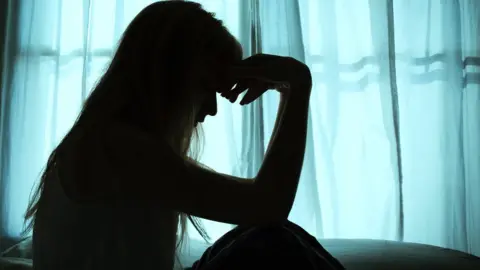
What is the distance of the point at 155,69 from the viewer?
2.24 feet

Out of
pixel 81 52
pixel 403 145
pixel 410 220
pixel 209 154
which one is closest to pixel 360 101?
pixel 403 145

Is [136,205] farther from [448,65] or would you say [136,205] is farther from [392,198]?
[448,65]

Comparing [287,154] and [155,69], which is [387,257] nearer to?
[287,154]

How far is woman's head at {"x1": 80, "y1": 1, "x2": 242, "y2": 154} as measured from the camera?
682mm

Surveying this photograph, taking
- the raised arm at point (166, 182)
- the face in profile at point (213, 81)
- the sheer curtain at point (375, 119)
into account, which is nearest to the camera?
the raised arm at point (166, 182)

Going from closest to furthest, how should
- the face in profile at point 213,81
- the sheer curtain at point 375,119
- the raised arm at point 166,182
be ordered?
the raised arm at point 166,182
the face in profile at point 213,81
the sheer curtain at point 375,119

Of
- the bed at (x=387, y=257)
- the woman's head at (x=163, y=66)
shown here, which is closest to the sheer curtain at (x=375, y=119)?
the bed at (x=387, y=257)

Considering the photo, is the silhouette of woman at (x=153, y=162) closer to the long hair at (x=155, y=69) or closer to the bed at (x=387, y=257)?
the long hair at (x=155, y=69)

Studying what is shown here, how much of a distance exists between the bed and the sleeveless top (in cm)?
42

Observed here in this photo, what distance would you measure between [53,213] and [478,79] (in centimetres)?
153

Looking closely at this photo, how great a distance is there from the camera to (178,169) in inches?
23.3

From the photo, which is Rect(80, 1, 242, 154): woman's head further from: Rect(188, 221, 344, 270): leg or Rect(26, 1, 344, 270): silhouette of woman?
Rect(188, 221, 344, 270): leg

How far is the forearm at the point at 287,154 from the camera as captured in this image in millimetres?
640

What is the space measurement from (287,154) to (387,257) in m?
0.47
